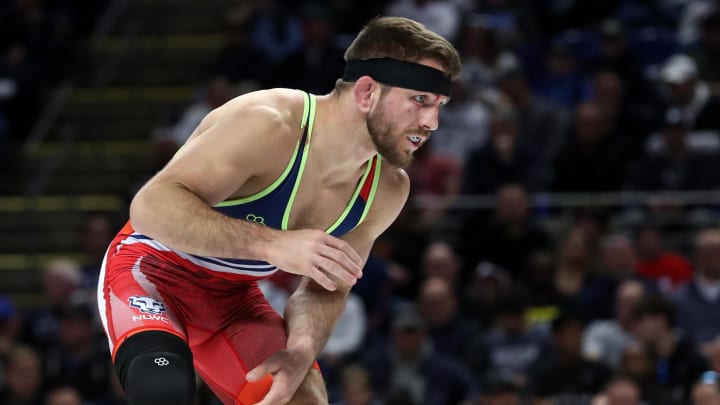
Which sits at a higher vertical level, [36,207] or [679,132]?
[679,132]

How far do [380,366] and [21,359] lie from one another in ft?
9.85

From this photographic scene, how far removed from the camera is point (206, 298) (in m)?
5.57

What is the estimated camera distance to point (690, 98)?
12148mm

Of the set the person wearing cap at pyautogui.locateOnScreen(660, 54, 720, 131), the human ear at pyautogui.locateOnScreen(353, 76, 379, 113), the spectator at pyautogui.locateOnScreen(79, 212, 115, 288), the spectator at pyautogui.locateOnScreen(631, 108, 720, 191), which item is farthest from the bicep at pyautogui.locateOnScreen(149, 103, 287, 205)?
the person wearing cap at pyautogui.locateOnScreen(660, 54, 720, 131)

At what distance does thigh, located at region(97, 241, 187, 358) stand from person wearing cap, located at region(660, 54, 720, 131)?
7.78 m

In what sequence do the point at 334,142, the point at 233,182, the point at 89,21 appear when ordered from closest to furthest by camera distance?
the point at 233,182 → the point at 334,142 → the point at 89,21

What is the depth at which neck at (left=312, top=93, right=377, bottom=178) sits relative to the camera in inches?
212

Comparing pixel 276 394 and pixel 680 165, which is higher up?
pixel 680 165

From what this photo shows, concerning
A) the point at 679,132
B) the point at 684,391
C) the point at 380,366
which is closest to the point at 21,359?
the point at 380,366

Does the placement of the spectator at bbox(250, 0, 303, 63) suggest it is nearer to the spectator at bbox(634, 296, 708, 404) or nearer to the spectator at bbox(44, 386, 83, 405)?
the spectator at bbox(44, 386, 83, 405)

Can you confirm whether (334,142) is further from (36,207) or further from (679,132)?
(36,207)

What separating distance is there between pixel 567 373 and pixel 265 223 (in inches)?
193

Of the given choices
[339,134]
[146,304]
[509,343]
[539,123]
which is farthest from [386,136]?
[539,123]

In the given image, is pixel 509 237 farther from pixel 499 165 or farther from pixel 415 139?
pixel 415 139
